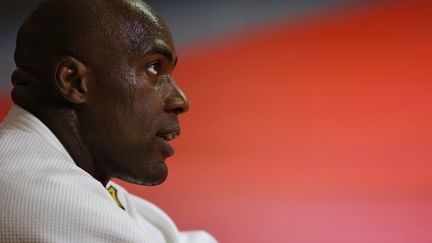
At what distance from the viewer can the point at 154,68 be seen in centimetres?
93

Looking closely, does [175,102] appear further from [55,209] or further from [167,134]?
[55,209]

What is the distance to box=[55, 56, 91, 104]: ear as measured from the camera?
0.88m

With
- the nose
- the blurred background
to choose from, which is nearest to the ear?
the nose

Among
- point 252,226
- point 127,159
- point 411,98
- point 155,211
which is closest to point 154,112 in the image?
point 127,159

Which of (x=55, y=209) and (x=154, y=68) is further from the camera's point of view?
(x=154, y=68)

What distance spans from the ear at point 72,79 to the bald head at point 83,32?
0.01 m

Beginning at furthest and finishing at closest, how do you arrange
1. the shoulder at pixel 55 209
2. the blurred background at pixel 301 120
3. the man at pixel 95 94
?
the blurred background at pixel 301 120 < the man at pixel 95 94 < the shoulder at pixel 55 209

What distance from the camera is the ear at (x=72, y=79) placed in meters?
0.88

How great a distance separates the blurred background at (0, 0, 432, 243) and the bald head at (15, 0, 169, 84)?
2.27 ft

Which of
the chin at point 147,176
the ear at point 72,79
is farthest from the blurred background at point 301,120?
the ear at point 72,79

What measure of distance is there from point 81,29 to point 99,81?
2.5 inches

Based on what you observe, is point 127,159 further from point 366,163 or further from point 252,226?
point 366,163

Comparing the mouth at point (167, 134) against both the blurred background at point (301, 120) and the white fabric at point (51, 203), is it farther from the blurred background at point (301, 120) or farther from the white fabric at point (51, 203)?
the blurred background at point (301, 120)

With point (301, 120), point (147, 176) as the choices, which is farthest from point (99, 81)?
point (301, 120)
